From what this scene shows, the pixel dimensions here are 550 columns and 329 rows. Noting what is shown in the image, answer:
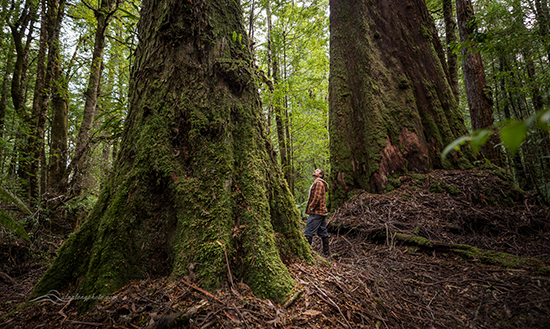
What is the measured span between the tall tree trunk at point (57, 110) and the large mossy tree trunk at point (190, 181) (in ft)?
13.1

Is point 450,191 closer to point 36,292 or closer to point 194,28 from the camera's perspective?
point 194,28

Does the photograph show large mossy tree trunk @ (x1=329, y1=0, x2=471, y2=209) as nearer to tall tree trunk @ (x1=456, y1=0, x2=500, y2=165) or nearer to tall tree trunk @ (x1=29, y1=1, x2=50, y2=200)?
tall tree trunk @ (x1=456, y1=0, x2=500, y2=165)

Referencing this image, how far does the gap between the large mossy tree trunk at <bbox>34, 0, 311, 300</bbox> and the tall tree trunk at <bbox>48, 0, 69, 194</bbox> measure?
4.00 meters

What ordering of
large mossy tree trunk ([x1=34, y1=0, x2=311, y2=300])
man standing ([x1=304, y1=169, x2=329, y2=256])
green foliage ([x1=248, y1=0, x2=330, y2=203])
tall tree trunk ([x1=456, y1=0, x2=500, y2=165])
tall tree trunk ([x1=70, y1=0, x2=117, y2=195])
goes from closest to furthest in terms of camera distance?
large mossy tree trunk ([x1=34, y1=0, x2=311, y2=300]), man standing ([x1=304, y1=169, x2=329, y2=256]), tall tree trunk ([x1=70, y1=0, x2=117, y2=195]), tall tree trunk ([x1=456, y1=0, x2=500, y2=165]), green foliage ([x1=248, y1=0, x2=330, y2=203])

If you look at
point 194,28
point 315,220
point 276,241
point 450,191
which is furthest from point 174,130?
point 450,191

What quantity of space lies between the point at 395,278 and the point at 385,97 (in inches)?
184

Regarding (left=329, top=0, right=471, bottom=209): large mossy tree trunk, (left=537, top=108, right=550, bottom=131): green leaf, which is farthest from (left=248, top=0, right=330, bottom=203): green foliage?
(left=537, top=108, right=550, bottom=131): green leaf

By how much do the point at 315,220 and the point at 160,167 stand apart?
3.13 m

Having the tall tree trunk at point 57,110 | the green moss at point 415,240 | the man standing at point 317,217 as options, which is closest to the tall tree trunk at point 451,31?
the green moss at point 415,240

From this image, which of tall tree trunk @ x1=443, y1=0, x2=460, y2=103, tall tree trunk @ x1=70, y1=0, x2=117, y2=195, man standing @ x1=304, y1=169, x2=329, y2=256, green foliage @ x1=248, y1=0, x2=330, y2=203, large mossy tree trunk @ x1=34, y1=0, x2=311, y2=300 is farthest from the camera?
green foliage @ x1=248, y1=0, x2=330, y2=203

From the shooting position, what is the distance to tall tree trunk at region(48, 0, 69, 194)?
18.4ft

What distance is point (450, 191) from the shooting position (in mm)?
4891

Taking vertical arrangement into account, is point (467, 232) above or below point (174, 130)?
below

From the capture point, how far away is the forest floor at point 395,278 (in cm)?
181
